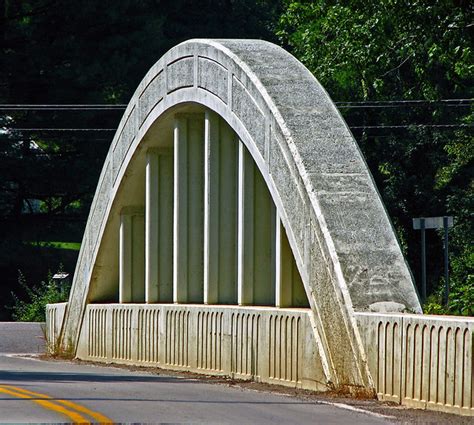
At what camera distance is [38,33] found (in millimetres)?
51156

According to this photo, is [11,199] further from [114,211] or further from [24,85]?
[114,211]

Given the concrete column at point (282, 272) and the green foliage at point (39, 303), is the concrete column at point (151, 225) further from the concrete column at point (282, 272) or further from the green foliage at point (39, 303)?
the green foliage at point (39, 303)

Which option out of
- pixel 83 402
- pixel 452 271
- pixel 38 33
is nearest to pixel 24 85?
pixel 38 33

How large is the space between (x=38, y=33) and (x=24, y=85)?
2.10 meters

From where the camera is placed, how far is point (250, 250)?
2070 cm

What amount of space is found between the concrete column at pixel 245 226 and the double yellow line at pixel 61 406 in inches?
194

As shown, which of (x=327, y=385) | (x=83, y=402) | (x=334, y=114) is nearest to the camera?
(x=83, y=402)

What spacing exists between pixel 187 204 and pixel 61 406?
10068 millimetres

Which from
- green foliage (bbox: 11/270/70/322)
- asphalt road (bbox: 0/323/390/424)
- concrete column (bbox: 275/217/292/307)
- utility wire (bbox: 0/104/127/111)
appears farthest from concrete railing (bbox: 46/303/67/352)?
utility wire (bbox: 0/104/127/111)

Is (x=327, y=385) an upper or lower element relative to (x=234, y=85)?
lower

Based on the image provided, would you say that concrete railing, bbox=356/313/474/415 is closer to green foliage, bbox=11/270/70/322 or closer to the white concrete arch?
the white concrete arch

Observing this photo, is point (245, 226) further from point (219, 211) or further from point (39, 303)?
point (39, 303)

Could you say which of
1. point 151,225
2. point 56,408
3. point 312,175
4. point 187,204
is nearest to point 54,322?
point 151,225

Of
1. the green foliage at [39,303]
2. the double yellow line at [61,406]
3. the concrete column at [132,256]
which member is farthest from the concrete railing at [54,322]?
the double yellow line at [61,406]
